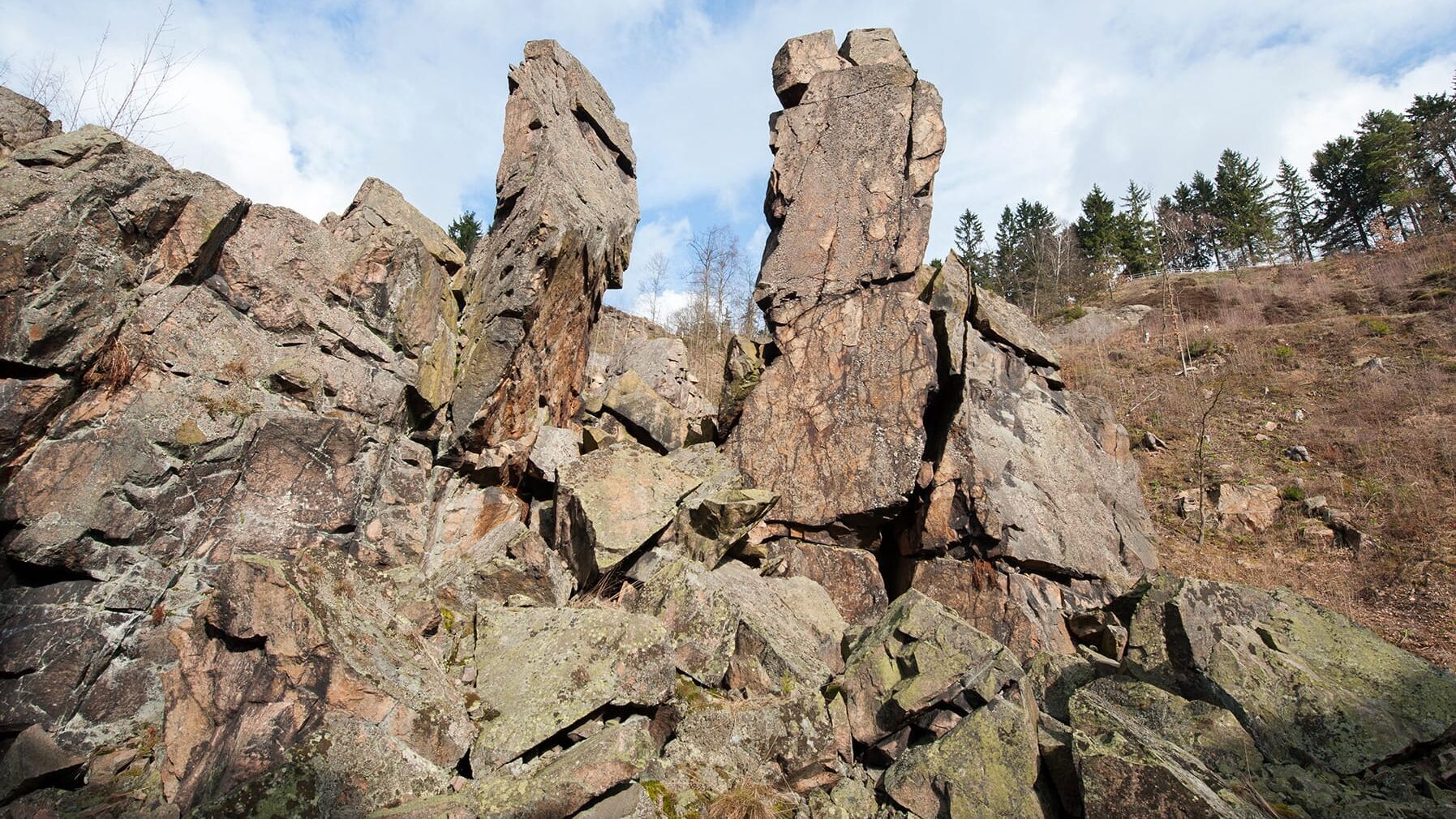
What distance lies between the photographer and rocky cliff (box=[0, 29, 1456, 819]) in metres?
4.61

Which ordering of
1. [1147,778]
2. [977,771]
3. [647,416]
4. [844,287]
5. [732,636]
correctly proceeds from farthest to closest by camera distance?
[647,416], [844,287], [732,636], [977,771], [1147,778]

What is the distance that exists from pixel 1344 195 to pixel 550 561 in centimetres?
5745

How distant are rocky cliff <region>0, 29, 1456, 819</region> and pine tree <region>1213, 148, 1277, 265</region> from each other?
4439 cm

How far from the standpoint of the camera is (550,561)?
24.5 feet

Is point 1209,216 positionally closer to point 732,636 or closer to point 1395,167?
point 1395,167

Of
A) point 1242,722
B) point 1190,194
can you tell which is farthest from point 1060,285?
point 1242,722

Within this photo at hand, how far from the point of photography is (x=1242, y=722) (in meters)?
5.14

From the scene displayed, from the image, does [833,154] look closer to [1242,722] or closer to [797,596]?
[797,596]

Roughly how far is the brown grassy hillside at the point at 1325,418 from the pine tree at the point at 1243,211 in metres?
→ 13.2

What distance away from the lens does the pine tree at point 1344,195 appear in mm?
42094

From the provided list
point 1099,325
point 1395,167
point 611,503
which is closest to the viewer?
point 611,503

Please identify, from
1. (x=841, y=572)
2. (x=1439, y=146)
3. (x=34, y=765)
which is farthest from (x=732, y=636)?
(x=1439, y=146)

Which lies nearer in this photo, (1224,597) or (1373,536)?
(1224,597)

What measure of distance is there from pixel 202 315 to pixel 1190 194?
61982 mm
